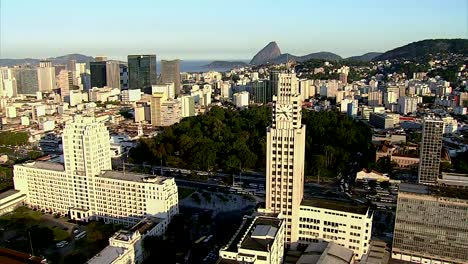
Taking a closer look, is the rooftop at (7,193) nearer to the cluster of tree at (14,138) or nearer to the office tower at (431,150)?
the cluster of tree at (14,138)

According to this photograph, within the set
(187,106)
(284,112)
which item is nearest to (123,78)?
(187,106)

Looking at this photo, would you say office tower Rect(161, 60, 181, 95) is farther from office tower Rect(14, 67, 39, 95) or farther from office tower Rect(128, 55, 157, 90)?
office tower Rect(14, 67, 39, 95)

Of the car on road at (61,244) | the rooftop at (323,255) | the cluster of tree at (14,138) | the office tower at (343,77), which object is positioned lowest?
the car on road at (61,244)

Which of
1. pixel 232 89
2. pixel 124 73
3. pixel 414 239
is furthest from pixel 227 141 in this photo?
pixel 124 73

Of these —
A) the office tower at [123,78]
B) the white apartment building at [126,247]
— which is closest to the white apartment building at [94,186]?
the white apartment building at [126,247]

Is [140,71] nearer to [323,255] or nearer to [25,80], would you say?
[25,80]

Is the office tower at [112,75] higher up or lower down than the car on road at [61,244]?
higher up
